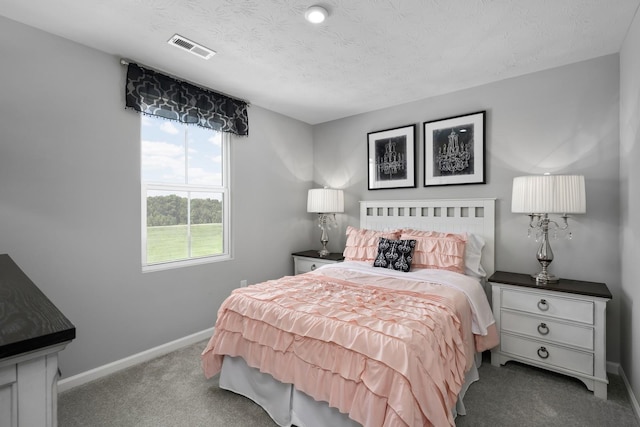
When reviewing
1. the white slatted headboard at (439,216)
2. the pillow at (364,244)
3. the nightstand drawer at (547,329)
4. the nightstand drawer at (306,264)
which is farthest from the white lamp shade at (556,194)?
the nightstand drawer at (306,264)

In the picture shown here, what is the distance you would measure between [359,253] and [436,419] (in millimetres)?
1970

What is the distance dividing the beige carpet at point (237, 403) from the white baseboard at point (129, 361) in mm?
56

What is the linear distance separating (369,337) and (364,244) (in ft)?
5.87

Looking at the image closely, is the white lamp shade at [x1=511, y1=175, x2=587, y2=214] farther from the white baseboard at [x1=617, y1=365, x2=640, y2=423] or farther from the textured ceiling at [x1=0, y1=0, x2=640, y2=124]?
the white baseboard at [x1=617, y1=365, x2=640, y2=423]

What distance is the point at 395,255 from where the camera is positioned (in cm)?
294

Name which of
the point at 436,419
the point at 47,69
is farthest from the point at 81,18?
the point at 436,419

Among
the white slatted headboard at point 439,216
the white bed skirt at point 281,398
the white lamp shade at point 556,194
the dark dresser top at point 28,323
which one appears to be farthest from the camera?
the white slatted headboard at point 439,216

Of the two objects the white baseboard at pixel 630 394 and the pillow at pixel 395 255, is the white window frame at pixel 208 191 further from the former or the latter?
the white baseboard at pixel 630 394

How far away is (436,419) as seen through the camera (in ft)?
4.66

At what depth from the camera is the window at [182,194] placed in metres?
2.86

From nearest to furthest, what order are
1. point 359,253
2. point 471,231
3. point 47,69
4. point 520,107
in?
point 47,69 < point 520,107 < point 471,231 < point 359,253

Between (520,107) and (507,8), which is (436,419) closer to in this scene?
(507,8)

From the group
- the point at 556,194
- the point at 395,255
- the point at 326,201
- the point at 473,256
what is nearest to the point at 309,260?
the point at 326,201

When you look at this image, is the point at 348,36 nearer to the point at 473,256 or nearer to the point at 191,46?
the point at 191,46
